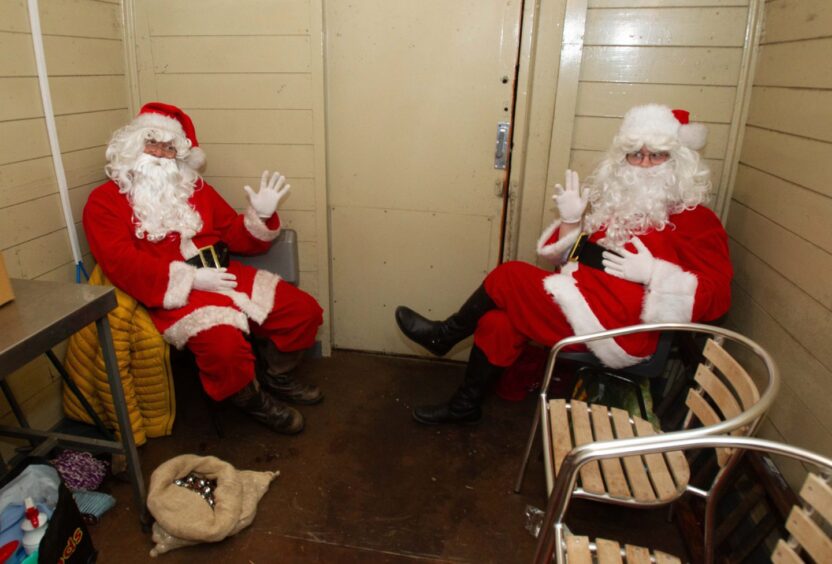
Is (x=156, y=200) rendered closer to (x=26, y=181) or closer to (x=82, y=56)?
(x=26, y=181)

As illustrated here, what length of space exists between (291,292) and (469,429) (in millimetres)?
1020

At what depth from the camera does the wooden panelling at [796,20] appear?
172 centimetres

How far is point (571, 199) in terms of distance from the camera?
222cm

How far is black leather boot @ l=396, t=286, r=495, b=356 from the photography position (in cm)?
234

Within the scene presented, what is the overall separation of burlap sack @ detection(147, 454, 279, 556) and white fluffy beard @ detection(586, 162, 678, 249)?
1654mm

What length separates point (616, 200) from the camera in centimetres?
212

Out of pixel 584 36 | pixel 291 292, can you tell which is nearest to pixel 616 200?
pixel 584 36

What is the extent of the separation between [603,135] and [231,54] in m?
1.74

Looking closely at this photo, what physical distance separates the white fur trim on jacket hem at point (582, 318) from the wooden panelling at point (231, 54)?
1.50m

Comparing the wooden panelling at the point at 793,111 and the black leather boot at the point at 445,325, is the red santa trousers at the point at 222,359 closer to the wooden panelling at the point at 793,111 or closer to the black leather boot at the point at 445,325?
the black leather boot at the point at 445,325

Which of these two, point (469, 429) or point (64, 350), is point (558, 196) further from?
point (64, 350)

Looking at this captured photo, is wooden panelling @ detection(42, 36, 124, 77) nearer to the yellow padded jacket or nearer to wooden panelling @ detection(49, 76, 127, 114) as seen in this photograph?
wooden panelling @ detection(49, 76, 127, 114)

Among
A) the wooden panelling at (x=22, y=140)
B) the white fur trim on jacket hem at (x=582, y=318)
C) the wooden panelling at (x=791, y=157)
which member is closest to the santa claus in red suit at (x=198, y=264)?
the wooden panelling at (x=22, y=140)

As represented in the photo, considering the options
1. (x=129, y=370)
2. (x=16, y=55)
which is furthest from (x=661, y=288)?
(x=16, y=55)
